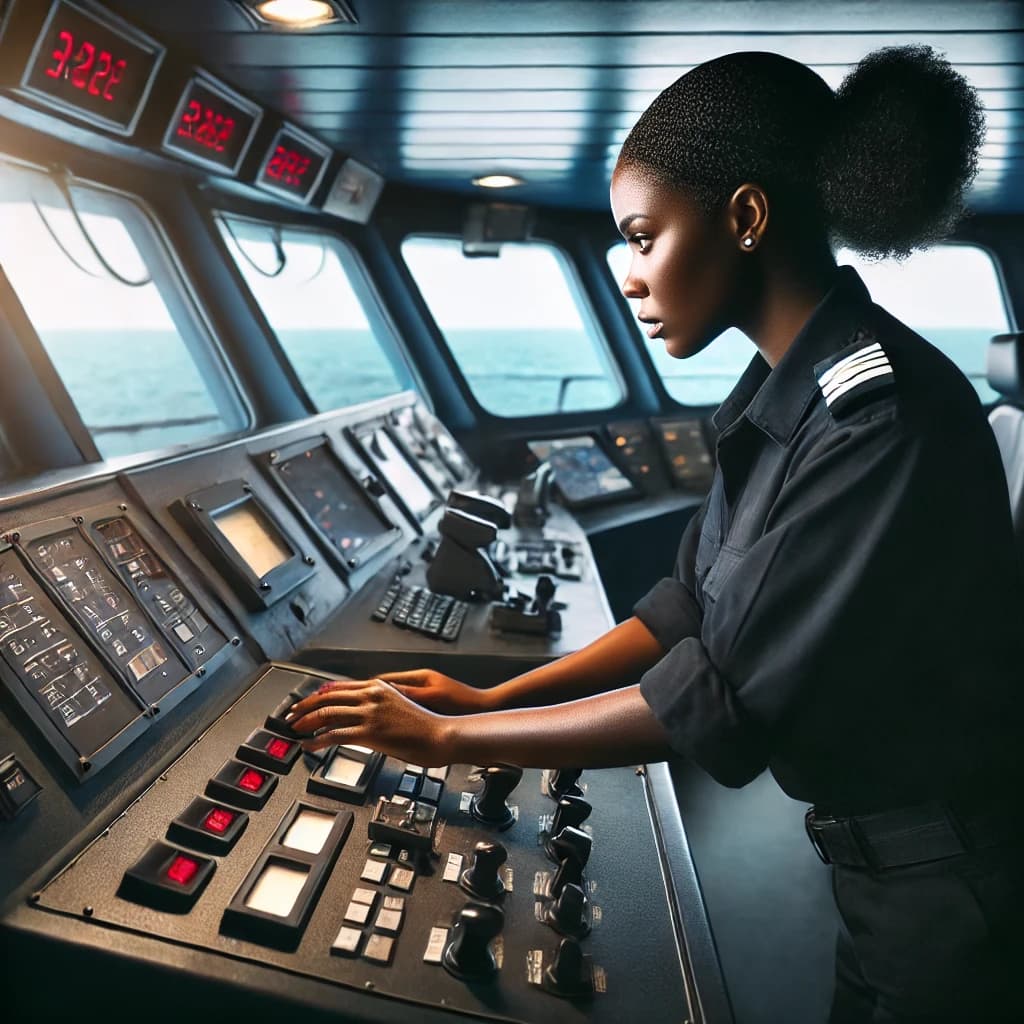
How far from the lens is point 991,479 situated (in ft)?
2.70

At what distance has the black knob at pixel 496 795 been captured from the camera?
1.06 meters

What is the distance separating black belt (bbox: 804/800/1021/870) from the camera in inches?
35.4

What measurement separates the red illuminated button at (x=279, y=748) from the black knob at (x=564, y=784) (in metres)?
0.36

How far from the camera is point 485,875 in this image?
3.05 feet

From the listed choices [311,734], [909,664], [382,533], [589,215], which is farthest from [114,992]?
[589,215]

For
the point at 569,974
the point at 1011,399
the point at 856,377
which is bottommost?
the point at 569,974

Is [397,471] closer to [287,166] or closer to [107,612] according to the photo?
[287,166]

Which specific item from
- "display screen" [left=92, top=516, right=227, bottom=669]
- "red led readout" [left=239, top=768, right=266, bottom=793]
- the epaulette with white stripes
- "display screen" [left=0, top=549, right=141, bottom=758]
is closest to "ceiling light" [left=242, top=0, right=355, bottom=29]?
"display screen" [left=92, top=516, right=227, bottom=669]

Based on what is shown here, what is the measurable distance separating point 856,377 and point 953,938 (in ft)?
2.01

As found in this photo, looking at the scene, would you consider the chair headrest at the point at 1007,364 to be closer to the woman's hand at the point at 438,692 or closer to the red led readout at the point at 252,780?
the woman's hand at the point at 438,692

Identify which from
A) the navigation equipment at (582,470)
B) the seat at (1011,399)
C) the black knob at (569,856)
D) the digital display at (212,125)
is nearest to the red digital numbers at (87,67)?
the digital display at (212,125)

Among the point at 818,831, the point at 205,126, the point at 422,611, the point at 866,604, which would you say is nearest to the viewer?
the point at 866,604

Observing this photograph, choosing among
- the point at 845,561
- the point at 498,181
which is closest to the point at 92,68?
the point at 845,561

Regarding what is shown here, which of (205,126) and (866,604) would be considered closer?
(866,604)
